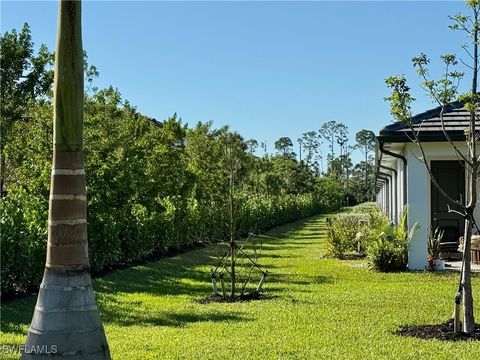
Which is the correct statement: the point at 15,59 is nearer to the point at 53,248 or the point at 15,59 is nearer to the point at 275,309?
the point at 275,309

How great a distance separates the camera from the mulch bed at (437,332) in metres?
7.23

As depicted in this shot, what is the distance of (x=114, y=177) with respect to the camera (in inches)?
607

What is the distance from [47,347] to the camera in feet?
→ 14.4

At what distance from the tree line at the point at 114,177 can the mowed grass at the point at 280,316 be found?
1.01m

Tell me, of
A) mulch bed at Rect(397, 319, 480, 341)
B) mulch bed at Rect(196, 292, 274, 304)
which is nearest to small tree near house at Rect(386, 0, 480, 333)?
mulch bed at Rect(397, 319, 480, 341)

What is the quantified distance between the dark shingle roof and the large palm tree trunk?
968 cm

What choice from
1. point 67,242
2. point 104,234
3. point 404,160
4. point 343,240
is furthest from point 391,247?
point 67,242

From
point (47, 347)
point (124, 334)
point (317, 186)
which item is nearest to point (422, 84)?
point (124, 334)

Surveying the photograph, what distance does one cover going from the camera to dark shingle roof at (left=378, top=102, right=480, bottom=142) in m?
13.5

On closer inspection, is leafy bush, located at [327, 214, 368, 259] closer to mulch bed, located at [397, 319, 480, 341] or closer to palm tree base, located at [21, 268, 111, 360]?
mulch bed, located at [397, 319, 480, 341]

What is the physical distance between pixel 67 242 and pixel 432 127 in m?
11.0

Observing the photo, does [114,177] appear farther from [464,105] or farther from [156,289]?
[464,105]

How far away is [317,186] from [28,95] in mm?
46267

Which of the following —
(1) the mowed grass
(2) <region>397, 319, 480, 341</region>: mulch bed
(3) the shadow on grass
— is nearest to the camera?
(1) the mowed grass
